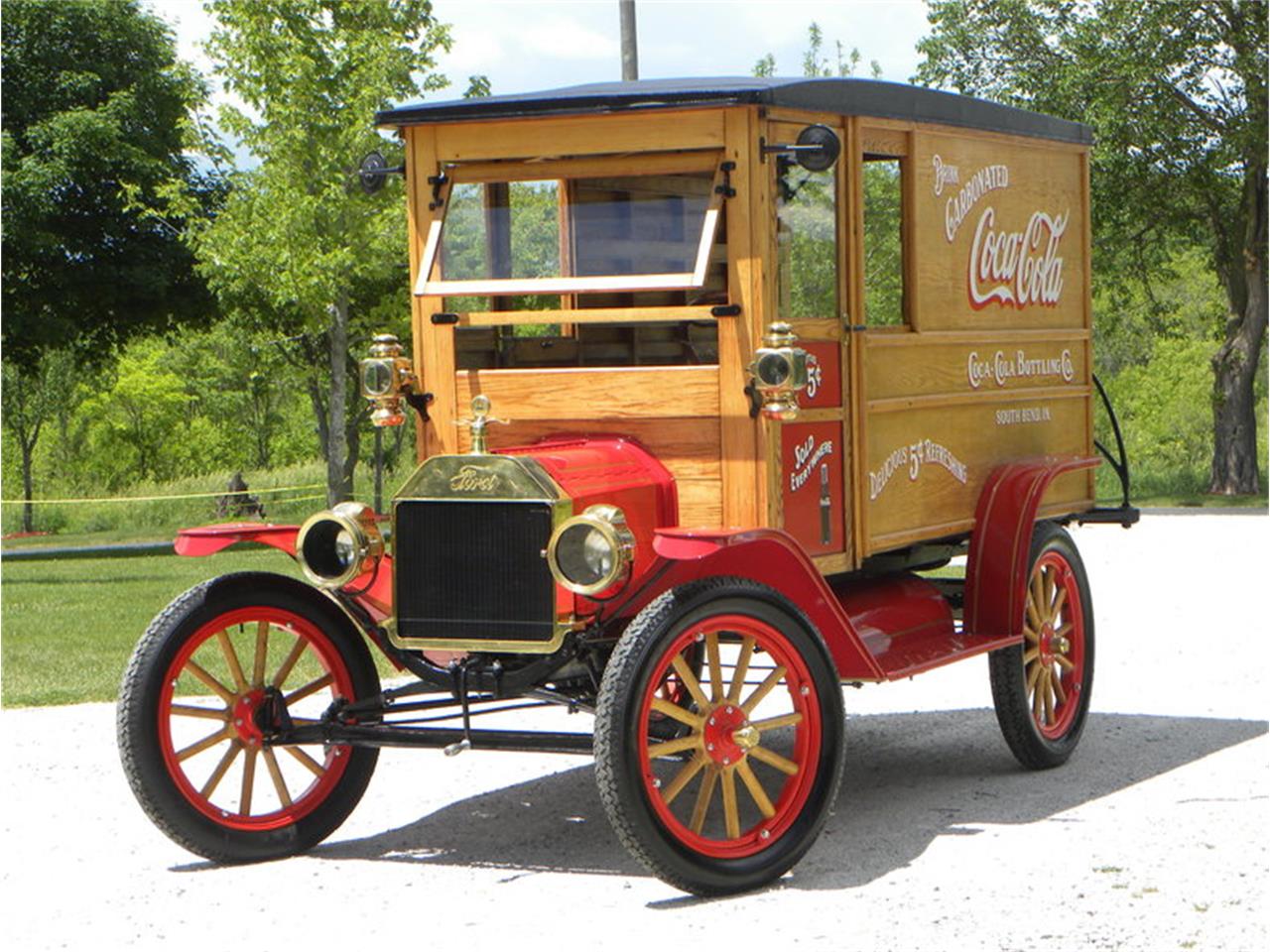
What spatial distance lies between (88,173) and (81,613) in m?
11.4

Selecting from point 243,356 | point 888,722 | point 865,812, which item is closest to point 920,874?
point 865,812

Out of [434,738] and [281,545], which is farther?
[281,545]

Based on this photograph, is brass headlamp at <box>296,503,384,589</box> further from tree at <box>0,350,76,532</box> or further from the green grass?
tree at <box>0,350,76,532</box>

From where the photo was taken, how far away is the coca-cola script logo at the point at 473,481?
22.1ft

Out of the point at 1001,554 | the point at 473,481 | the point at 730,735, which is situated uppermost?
the point at 473,481

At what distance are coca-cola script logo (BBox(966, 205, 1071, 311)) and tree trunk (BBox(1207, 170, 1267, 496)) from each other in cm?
2216

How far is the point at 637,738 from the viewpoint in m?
6.19

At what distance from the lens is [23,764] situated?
30.6 feet

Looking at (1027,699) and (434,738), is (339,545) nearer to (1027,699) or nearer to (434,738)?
(434,738)

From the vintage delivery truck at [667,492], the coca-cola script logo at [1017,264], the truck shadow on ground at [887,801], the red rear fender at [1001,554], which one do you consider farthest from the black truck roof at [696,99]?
the truck shadow on ground at [887,801]

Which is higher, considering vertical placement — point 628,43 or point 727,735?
point 628,43

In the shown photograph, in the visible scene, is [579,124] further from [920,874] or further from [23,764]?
[23,764]

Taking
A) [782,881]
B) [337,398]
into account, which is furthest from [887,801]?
[337,398]

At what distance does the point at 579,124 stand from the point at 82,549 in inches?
923
